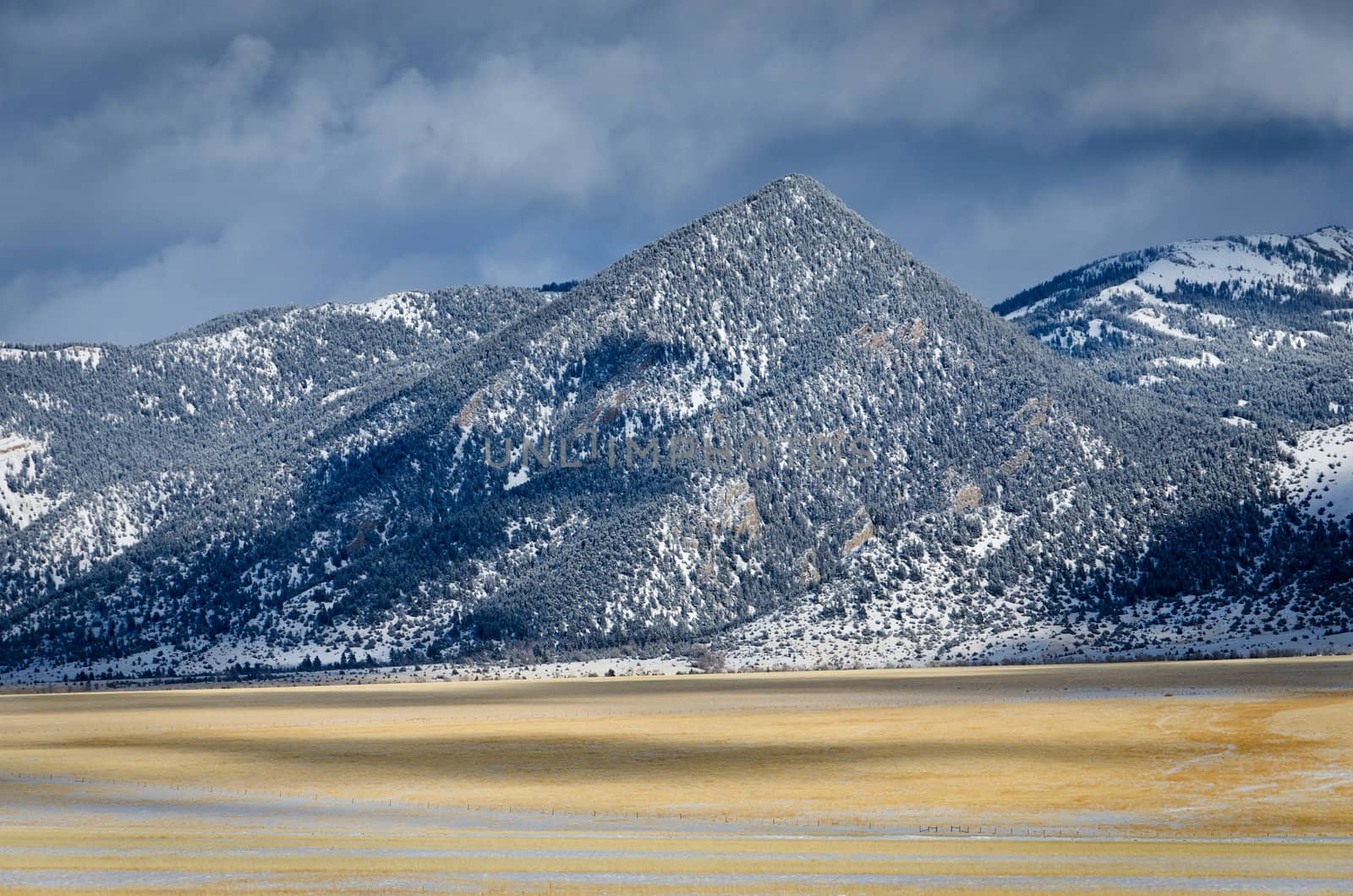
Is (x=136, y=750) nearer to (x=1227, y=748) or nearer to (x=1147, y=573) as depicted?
(x=1227, y=748)

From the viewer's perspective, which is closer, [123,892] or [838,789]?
[123,892]

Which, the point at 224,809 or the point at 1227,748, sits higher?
the point at 224,809

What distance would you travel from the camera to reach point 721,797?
55.6m

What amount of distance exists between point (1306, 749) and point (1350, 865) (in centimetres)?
2533

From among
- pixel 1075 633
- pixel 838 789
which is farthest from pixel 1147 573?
Result: pixel 838 789

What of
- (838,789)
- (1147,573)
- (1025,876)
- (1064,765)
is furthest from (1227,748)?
(1147,573)

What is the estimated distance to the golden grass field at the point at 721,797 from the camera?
132ft

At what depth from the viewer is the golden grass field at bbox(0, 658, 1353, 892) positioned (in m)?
40.2

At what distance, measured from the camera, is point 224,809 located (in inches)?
2164

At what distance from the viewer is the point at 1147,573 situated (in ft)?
651

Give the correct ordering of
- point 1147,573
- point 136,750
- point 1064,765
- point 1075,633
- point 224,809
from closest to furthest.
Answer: point 224,809, point 1064,765, point 136,750, point 1075,633, point 1147,573

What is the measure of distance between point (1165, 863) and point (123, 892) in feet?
86.5

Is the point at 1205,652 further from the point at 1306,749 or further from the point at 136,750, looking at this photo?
the point at 136,750

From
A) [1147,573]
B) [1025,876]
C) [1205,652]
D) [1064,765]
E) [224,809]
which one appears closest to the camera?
[1025,876]
